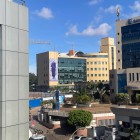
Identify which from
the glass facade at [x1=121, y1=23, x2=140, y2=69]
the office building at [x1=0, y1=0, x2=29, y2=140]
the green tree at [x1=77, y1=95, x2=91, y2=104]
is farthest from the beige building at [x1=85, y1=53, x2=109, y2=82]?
the office building at [x1=0, y1=0, x2=29, y2=140]

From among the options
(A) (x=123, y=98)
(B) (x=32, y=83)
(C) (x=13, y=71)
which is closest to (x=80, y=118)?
(A) (x=123, y=98)

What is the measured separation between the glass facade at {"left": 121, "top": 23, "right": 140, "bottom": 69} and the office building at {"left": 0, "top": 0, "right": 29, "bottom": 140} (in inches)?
2958

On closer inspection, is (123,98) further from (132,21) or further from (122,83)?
(132,21)

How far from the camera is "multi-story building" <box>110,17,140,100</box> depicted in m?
79.6

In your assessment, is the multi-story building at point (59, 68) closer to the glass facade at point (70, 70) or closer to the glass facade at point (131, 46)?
the glass facade at point (70, 70)

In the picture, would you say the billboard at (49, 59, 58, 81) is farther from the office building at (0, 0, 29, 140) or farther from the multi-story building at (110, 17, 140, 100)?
the office building at (0, 0, 29, 140)

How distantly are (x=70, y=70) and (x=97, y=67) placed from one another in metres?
11.3

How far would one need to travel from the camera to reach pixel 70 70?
139m

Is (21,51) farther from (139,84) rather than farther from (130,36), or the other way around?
(130,36)

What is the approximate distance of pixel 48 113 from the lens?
191 ft

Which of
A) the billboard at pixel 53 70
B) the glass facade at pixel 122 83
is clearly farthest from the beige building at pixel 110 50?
the glass facade at pixel 122 83

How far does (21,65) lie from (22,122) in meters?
1.82

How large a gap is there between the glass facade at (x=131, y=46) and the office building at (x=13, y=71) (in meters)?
75.1

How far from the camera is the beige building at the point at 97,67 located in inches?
5481
